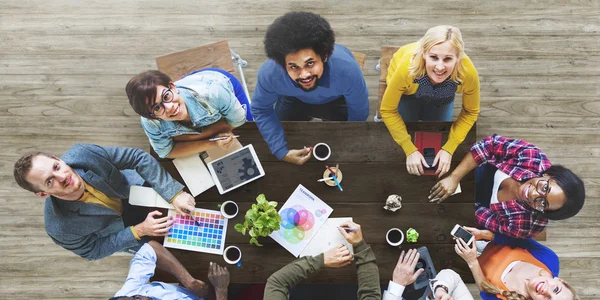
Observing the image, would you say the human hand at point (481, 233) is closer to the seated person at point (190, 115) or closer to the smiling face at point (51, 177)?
the seated person at point (190, 115)

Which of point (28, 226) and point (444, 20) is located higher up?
point (444, 20)

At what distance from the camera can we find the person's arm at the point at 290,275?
202cm

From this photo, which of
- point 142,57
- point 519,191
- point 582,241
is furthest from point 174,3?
point 582,241

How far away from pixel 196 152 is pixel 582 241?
107 inches

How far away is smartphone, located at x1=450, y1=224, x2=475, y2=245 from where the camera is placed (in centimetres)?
207

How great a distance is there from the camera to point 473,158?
2100 mm

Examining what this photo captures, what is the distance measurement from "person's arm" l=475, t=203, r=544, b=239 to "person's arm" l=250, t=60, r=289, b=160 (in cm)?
108

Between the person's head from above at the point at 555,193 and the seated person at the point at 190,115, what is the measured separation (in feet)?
4.88

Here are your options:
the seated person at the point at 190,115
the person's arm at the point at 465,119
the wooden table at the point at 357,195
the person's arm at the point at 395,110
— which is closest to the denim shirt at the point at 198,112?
the seated person at the point at 190,115

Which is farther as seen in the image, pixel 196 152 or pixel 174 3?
pixel 174 3

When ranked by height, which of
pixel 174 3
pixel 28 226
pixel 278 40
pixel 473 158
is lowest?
pixel 28 226

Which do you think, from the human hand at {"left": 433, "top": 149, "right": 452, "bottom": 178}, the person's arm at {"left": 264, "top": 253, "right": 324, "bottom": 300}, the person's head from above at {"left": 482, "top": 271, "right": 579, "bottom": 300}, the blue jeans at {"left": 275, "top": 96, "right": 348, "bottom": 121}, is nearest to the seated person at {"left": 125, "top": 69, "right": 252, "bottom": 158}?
the blue jeans at {"left": 275, "top": 96, "right": 348, "bottom": 121}

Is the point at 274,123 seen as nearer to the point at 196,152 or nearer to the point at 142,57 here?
the point at 196,152

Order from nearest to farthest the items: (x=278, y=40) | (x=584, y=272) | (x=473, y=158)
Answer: (x=278, y=40), (x=473, y=158), (x=584, y=272)
